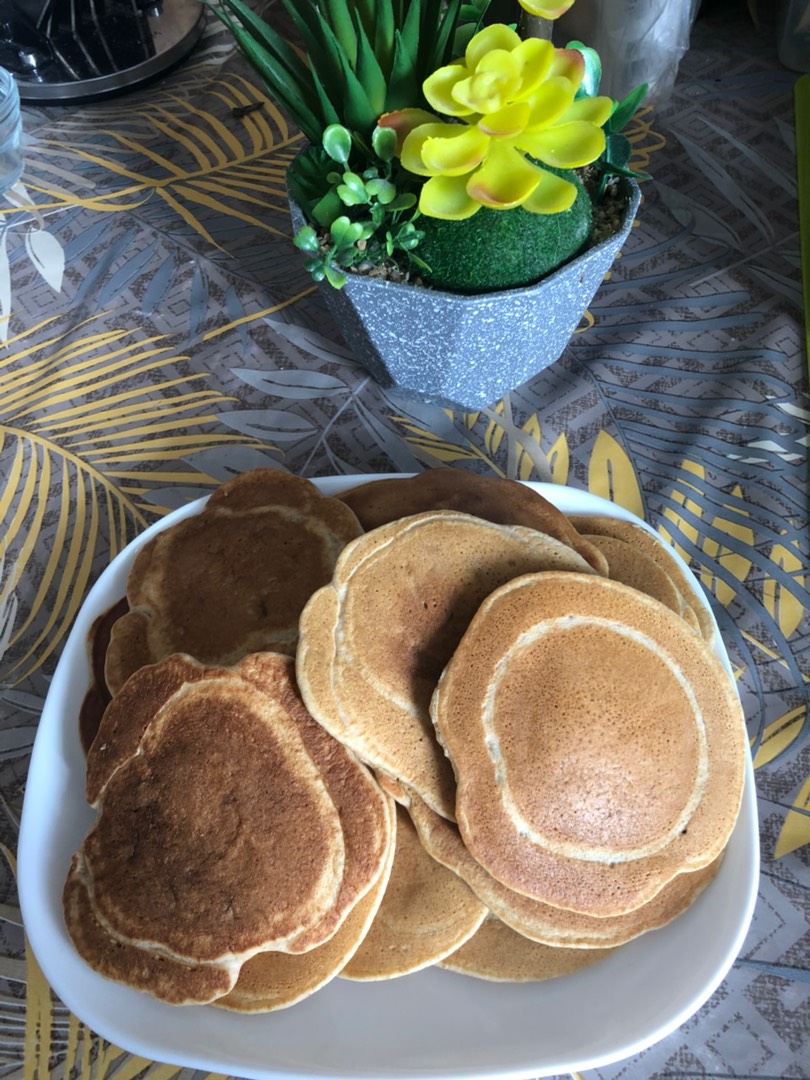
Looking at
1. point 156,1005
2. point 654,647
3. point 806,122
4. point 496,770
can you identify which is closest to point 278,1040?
point 156,1005

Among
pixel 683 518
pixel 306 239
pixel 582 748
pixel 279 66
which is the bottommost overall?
pixel 683 518

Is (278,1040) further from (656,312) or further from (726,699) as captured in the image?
(656,312)

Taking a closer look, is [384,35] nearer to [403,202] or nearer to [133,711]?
[403,202]

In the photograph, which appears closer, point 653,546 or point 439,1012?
point 439,1012

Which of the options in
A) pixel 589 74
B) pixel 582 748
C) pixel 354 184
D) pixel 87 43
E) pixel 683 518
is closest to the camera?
pixel 582 748

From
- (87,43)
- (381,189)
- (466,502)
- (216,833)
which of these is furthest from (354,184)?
(87,43)

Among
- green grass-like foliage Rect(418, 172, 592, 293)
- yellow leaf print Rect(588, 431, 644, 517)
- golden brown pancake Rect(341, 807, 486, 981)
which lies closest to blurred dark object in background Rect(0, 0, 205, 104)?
green grass-like foliage Rect(418, 172, 592, 293)

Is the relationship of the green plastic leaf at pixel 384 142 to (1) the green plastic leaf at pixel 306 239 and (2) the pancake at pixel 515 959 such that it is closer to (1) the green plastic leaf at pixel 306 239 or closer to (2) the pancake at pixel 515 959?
(1) the green plastic leaf at pixel 306 239

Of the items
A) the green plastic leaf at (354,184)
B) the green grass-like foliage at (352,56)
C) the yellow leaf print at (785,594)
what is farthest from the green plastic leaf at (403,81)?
the yellow leaf print at (785,594)
